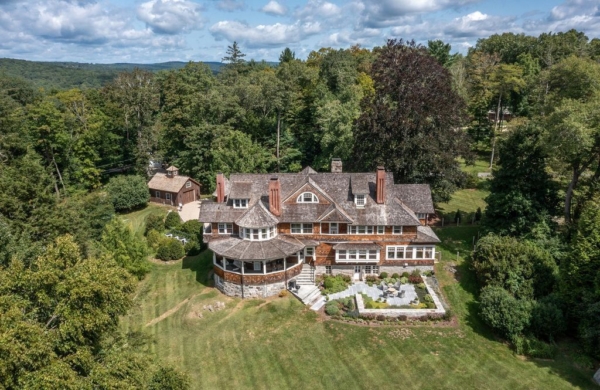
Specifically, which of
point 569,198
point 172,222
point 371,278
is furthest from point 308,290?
point 569,198

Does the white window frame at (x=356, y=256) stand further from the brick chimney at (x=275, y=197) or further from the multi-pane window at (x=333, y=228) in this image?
the brick chimney at (x=275, y=197)

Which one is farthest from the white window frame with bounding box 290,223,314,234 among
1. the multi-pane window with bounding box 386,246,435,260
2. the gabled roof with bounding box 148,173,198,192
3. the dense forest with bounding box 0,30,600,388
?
the gabled roof with bounding box 148,173,198,192

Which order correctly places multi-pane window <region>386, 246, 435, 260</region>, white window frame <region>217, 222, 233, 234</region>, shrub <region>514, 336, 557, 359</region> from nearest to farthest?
shrub <region>514, 336, 557, 359</region>
multi-pane window <region>386, 246, 435, 260</region>
white window frame <region>217, 222, 233, 234</region>

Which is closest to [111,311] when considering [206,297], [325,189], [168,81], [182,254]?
[206,297]

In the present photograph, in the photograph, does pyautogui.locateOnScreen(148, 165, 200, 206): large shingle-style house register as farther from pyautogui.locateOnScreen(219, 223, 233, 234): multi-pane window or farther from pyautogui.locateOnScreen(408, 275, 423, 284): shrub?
pyautogui.locateOnScreen(408, 275, 423, 284): shrub

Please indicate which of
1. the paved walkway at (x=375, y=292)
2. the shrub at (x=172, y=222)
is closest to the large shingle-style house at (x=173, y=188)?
the shrub at (x=172, y=222)

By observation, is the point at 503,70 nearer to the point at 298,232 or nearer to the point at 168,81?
the point at 298,232

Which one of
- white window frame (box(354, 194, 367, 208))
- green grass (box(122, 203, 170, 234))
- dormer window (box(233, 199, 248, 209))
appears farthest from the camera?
green grass (box(122, 203, 170, 234))
